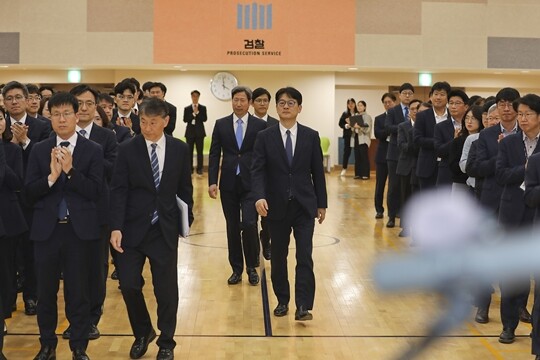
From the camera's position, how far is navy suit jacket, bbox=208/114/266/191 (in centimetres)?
863

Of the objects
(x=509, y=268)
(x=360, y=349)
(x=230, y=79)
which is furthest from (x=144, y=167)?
(x=230, y=79)

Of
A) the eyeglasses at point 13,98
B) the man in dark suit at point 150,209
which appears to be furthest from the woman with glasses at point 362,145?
the man in dark suit at point 150,209

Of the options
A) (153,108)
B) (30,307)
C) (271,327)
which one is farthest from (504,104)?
(30,307)

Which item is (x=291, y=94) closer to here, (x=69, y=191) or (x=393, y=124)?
(x=69, y=191)

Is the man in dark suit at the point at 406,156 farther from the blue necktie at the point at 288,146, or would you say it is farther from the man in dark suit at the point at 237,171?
the blue necktie at the point at 288,146

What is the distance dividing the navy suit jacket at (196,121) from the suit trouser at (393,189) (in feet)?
33.0

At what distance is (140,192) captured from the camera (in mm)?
5754

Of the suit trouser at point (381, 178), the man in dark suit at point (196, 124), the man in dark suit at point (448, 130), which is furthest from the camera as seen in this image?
the man in dark suit at point (196, 124)

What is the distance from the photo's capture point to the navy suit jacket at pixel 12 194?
612 centimetres

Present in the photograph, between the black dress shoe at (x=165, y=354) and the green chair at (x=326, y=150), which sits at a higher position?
the green chair at (x=326, y=150)

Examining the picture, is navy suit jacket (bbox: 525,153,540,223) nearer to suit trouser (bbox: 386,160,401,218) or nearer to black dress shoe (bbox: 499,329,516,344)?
black dress shoe (bbox: 499,329,516,344)

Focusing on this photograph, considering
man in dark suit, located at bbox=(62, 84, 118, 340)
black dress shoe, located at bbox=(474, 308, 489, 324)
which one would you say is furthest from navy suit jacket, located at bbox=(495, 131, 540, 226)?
man in dark suit, located at bbox=(62, 84, 118, 340)

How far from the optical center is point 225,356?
6109 mm

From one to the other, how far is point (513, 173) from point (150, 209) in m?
2.74
